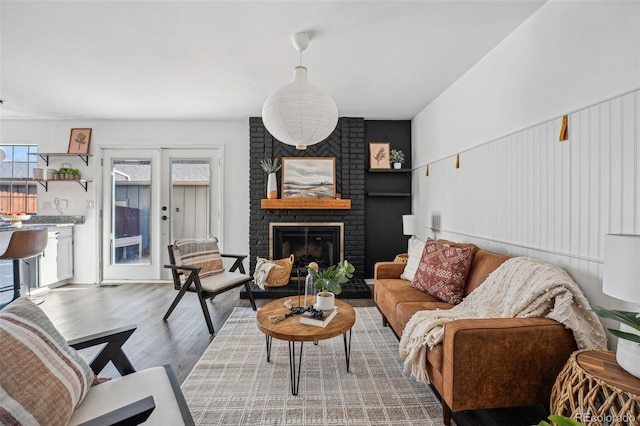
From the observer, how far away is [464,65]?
285 cm

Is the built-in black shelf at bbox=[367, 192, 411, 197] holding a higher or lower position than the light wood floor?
higher

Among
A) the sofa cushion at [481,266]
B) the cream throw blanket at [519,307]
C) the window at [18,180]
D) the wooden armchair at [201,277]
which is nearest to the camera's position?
the cream throw blanket at [519,307]

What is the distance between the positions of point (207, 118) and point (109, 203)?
2010mm

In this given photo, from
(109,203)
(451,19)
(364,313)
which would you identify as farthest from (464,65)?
(109,203)

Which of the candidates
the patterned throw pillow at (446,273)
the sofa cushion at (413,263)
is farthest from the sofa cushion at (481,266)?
the sofa cushion at (413,263)

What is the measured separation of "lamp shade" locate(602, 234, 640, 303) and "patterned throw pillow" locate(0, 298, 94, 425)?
1986 mm

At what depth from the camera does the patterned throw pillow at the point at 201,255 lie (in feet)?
10.4

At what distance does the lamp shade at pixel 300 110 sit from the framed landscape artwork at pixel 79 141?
157 inches

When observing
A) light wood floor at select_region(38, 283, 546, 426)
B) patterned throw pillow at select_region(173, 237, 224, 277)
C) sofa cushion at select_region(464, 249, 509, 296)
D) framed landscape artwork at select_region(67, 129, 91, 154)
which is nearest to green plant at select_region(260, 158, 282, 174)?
patterned throw pillow at select_region(173, 237, 224, 277)

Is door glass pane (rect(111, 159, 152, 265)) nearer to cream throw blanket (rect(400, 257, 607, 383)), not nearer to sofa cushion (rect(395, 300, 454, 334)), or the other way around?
sofa cushion (rect(395, 300, 454, 334))

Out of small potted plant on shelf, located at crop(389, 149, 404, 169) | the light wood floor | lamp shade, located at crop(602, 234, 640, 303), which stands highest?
small potted plant on shelf, located at crop(389, 149, 404, 169)

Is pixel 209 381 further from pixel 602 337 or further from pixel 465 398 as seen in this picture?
pixel 602 337

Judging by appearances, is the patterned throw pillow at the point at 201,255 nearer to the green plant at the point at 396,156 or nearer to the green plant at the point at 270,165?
the green plant at the point at 270,165

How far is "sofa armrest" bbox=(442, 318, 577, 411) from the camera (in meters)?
1.44
